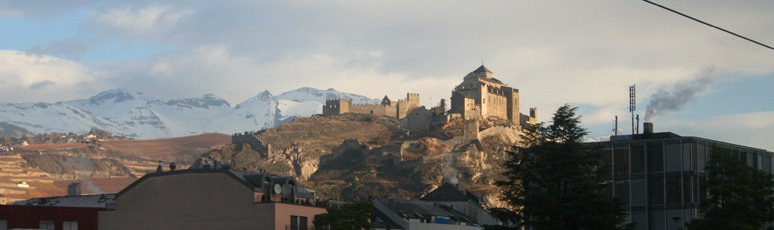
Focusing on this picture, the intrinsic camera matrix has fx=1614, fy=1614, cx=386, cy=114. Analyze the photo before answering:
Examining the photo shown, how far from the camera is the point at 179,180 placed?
343ft

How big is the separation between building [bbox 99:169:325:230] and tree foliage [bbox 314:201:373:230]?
1731mm

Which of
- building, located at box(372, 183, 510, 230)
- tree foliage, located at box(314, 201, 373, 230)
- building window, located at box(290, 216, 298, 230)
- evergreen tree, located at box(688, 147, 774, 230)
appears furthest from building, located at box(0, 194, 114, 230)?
evergreen tree, located at box(688, 147, 774, 230)

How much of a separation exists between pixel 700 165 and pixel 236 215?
30.8 m

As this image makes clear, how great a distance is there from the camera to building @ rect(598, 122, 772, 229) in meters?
86.9

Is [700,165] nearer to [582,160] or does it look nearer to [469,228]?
[582,160]

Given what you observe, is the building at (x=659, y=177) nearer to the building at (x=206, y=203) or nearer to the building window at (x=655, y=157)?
the building window at (x=655, y=157)

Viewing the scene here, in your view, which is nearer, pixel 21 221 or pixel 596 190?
pixel 596 190

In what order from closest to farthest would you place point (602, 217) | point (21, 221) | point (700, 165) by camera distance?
1. point (602, 217)
2. point (700, 165)
3. point (21, 221)

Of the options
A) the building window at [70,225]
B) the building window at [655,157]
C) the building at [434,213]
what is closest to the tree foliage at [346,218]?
the building at [434,213]

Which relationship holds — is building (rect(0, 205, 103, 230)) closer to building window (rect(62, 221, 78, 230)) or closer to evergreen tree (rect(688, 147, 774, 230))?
building window (rect(62, 221, 78, 230))

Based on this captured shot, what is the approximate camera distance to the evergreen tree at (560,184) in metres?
74.2

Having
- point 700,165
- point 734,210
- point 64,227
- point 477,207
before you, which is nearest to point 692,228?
point 734,210

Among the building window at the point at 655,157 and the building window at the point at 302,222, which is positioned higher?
the building window at the point at 655,157

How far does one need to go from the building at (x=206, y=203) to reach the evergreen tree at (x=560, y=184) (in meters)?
27.1
